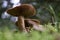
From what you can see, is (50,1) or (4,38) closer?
(4,38)

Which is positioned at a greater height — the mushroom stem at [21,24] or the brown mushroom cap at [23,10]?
the brown mushroom cap at [23,10]

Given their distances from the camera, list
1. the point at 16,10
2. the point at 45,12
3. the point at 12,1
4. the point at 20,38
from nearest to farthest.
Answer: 1. the point at 20,38
2. the point at 16,10
3. the point at 12,1
4. the point at 45,12

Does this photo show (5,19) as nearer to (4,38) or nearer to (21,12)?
(21,12)

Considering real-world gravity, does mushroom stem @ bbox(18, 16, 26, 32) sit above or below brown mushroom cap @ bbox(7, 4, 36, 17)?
below

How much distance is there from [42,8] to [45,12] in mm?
82

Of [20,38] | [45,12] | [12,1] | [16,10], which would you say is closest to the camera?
[20,38]

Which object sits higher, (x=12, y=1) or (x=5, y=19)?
(x=12, y=1)

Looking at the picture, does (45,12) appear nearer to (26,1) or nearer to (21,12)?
(26,1)

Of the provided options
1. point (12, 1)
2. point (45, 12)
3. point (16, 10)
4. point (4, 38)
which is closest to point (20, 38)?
point (4, 38)

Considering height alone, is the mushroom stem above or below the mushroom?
below

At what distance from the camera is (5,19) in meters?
3.96

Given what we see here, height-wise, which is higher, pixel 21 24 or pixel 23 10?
pixel 23 10

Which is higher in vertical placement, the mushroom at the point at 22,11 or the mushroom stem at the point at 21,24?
the mushroom at the point at 22,11

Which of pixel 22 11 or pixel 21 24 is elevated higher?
pixel 22 11
